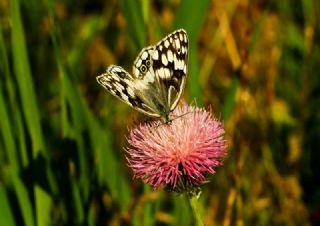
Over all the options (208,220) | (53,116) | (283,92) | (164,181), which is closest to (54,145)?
(53,116)

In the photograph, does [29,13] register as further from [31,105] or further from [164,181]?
[164,181]

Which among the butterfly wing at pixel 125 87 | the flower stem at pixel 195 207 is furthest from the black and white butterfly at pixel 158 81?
the flower stem at pixel 195 207

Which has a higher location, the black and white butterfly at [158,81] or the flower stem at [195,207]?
the black and white butterfly at [158,81]

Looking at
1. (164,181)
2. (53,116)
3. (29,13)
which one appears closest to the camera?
(164,181)

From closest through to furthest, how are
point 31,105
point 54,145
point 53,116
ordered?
point 31,105, point 54,145, point 53,116

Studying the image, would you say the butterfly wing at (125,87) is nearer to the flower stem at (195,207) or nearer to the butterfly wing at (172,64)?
the butterfly wing at (172,64)

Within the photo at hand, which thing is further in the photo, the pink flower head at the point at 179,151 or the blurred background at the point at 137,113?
the blurred background at the point at 137,113

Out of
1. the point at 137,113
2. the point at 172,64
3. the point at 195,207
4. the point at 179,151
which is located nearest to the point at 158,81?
the point at 172,64
